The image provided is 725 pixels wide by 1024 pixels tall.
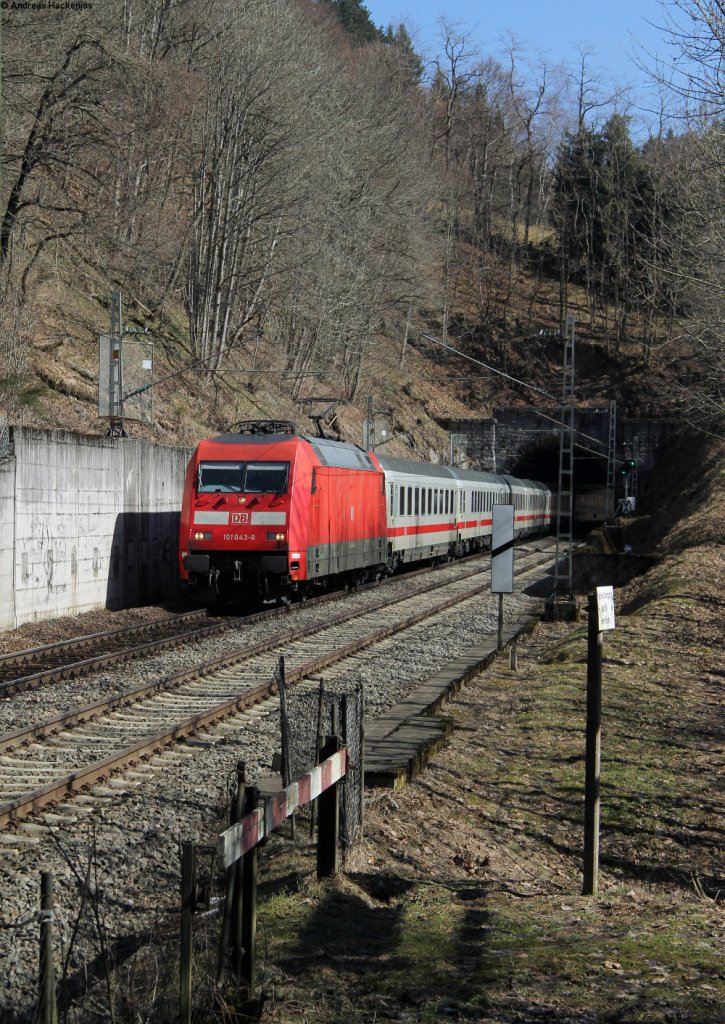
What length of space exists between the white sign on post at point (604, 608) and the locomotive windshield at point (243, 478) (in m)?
13.8

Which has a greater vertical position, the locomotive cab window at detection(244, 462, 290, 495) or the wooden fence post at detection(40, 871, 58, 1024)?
the locomotive cab window at detection(244, 462, 290, 495)

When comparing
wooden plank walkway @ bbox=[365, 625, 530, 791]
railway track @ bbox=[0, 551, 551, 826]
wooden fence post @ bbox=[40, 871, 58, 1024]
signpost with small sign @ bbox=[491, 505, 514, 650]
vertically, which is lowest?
railway track @ bbox=[0, 551, 551, 826]

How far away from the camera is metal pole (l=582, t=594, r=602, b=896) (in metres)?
6.61

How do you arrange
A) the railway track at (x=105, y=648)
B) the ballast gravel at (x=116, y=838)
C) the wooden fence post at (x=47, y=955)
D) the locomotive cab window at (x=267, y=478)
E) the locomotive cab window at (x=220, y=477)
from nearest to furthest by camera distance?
1. the wooden fence post at (x=47, y=955)
2. the ballast gravel at (x=116, y=838)
3. the railway track at (x=105, y=648)
4. the locomotive cab window at (x=267, y=478)
5. the locomotive cab window at (x=220, y=477)

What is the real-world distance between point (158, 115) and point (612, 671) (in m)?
28.2

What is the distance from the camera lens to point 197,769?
914 cm

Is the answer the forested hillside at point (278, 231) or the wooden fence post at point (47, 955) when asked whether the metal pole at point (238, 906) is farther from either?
the forested hillside at point (278, 231)

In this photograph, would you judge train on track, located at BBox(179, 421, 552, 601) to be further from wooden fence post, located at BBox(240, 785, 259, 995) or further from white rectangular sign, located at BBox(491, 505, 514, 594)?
wooden fence post, located at BBox(240, 785, 259, 995)

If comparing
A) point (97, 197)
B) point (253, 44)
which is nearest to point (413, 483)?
point (97, 197)

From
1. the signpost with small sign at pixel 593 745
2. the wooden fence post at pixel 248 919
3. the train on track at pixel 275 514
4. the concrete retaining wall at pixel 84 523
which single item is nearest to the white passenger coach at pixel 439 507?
the train on track at pixel 275 514

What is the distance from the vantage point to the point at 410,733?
384 inches

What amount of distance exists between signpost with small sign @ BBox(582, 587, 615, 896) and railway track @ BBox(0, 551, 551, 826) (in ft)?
11.5

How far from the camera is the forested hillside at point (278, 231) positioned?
26.0 m

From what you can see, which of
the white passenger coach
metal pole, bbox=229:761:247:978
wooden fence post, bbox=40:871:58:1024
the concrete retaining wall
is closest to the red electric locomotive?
the concrete retaining wall
